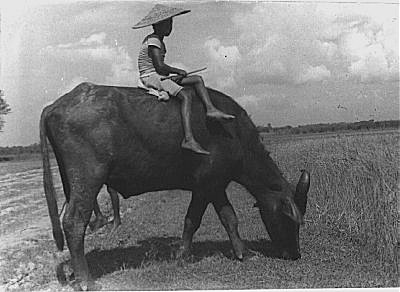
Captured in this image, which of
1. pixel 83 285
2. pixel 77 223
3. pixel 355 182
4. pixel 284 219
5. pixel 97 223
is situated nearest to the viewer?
pixel 77 223

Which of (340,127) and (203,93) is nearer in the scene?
(203,93)

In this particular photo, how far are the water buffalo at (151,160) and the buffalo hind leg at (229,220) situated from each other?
1 cm

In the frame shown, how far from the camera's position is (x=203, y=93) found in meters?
6.07

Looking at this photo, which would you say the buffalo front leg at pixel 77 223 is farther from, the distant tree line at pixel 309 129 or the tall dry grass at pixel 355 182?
the tall dry grass at pixel 355 182

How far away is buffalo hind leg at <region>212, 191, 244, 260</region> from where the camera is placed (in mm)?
6465

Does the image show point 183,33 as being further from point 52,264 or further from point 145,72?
point 52,264

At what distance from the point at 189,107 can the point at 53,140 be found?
1369 millimetres

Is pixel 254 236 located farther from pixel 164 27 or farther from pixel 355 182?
pixel 164 27

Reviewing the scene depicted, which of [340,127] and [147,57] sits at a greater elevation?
[147,57]

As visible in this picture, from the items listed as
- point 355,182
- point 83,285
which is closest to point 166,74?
point 83,285

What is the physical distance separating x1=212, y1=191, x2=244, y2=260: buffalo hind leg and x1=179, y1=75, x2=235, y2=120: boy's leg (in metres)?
0.93

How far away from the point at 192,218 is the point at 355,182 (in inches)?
91.0

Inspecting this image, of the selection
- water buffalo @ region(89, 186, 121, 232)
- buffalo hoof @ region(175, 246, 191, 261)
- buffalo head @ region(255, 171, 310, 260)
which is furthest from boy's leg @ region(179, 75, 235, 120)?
water buffalo @ region(89, 186, 121, 232)

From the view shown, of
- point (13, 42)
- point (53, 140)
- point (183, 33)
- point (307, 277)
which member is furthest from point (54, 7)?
point (307, 277)
